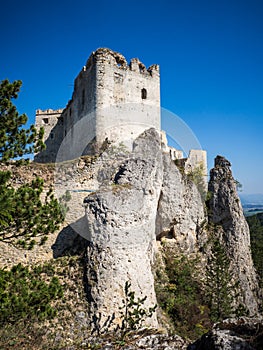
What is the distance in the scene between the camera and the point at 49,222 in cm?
878

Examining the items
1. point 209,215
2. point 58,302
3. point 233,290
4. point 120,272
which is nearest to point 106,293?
point 120,272

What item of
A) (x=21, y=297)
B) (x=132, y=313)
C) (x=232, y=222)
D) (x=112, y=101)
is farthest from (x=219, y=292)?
(x=112, y=101)

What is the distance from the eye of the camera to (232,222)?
22.5 m

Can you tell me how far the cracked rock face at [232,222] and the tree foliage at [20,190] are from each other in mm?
16339

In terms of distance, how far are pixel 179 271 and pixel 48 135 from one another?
19.9 metres

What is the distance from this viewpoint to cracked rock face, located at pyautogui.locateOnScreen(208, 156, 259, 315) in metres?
21.4

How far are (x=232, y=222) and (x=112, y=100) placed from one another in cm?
1236

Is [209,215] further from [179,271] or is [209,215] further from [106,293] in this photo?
[106,293]

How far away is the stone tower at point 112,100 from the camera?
Answer: 1950 centimetres

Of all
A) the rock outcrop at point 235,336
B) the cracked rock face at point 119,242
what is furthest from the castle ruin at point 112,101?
the rock outcrop at point 235,336

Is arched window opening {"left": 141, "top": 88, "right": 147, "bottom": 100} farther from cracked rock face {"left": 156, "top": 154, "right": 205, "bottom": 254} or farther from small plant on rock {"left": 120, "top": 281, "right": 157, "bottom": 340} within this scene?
small plant on rock {"left": 120, "top": 281, "right": 157, "bottom": 340}

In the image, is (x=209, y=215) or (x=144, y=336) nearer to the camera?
(x=144, y=336)

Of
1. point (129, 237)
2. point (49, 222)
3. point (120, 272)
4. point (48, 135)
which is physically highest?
point (48, 135)

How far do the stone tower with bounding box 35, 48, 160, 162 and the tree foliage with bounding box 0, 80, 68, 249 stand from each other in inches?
408
